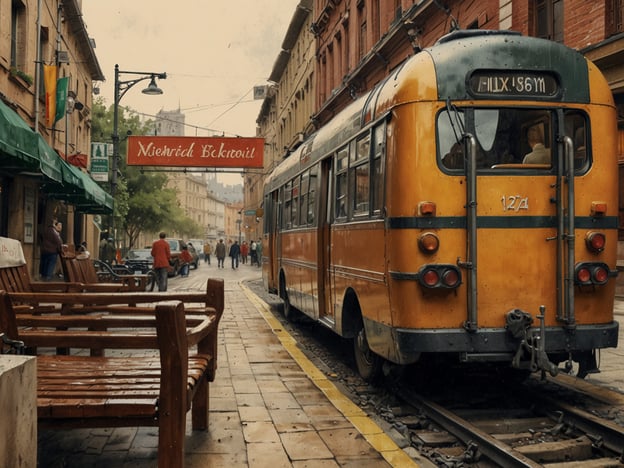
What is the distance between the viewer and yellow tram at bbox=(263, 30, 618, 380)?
18.5 feet

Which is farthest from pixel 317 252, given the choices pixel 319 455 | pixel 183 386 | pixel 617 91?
pixel 617 91

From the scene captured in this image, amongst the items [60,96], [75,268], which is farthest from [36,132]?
[60,96]

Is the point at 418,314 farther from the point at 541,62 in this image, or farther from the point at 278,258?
the point at 278,258

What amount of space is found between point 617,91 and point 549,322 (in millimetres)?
10771

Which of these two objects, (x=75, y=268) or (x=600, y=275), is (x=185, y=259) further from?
(x=600, y=275)

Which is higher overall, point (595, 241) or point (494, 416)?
point (595, 241)

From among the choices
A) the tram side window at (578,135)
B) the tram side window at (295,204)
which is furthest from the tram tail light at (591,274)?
the tram side window at (295,204)

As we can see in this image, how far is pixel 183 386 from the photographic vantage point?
11.1 feet

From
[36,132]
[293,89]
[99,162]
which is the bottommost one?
[36,132]

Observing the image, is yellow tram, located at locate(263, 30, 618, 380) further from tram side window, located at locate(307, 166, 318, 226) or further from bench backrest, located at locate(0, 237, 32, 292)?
tram side window, located at locate(307, 166, 318, 226)

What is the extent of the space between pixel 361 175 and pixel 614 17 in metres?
10.4

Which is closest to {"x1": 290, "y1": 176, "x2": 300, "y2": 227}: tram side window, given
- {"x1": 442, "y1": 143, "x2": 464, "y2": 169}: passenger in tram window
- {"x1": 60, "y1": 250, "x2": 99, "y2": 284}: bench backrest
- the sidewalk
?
{"x1": 60, "y1": 250, "x2": 99, "y2": 284}: bench backrest

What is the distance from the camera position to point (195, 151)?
28.4 m

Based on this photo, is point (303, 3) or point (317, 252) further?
point (303, 3)
